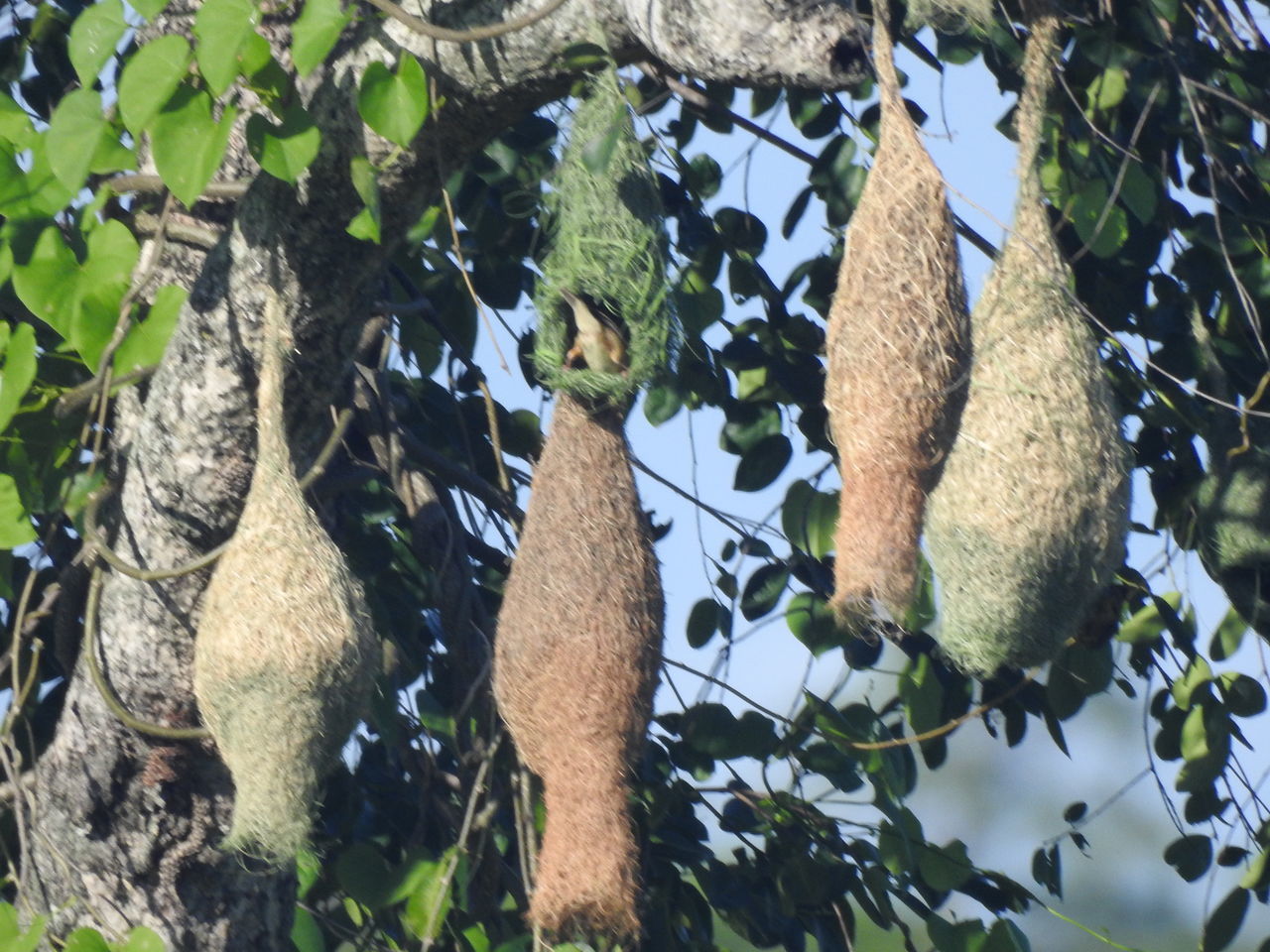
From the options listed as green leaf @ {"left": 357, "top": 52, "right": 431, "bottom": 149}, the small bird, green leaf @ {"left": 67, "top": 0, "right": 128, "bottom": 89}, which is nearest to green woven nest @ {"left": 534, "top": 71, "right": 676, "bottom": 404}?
the small bird

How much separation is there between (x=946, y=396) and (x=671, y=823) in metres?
0.90

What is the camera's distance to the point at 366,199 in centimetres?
119

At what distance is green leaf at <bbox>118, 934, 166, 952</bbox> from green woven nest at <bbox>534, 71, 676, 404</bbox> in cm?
59

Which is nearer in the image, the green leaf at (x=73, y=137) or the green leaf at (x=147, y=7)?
the green leaf at (x=147, y=7)

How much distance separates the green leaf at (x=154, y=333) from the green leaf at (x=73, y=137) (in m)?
0.15

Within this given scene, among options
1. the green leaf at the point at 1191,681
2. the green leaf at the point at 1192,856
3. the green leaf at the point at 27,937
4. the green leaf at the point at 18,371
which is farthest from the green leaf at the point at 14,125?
the green leaf at the point at 1192,856

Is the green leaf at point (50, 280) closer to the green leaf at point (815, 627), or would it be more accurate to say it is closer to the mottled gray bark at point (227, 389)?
the mottled gray bark at point (227, 389)

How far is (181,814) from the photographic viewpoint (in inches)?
58.3

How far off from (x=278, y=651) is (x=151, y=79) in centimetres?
41

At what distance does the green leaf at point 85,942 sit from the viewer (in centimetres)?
135

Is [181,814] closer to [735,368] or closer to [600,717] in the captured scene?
[600,717]

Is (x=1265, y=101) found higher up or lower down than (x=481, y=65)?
higher up

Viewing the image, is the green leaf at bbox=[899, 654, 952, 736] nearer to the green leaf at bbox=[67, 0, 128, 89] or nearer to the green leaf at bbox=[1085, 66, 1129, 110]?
the green leaf at bbox=[1085, 66, 1129, 110]

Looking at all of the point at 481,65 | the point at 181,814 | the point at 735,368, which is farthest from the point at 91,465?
the point at 735,368
